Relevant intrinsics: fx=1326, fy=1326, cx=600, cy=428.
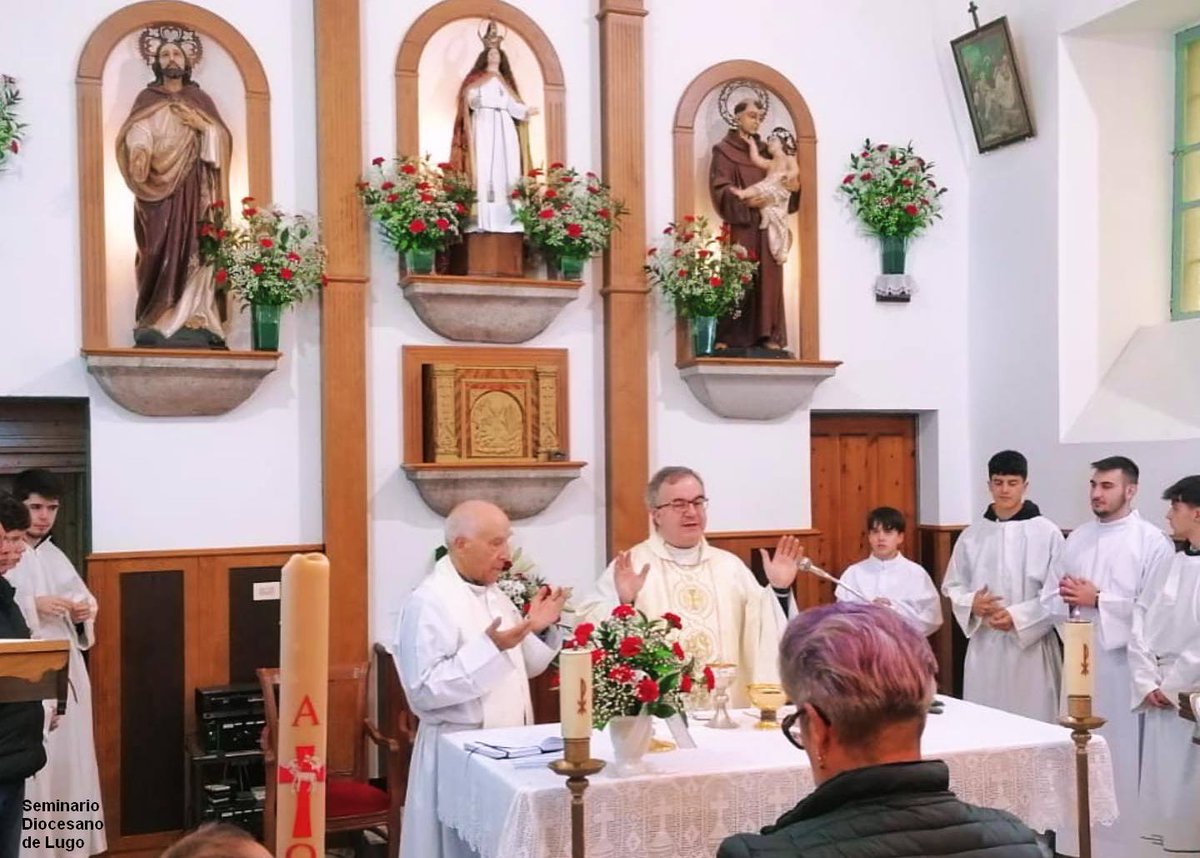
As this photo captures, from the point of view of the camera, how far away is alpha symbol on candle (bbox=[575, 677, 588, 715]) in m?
3.60

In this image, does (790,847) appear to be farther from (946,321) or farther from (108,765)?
(946,321)

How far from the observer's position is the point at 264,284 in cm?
691

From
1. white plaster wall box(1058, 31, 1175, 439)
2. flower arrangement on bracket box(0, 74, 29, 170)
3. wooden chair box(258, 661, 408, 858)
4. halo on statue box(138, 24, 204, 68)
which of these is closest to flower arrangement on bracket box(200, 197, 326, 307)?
halo on statue box(138, 24, 204, 68)

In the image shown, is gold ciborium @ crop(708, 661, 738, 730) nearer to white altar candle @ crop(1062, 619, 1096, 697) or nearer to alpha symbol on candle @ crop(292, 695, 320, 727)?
white altar candle @ crop(1062, 619, 1096, 697)

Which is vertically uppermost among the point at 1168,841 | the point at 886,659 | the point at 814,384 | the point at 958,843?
the point at 814,384

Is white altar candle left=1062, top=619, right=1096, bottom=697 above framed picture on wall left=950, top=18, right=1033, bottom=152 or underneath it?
underneath

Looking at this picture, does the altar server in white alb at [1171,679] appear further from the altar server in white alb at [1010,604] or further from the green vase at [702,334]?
the green vase at [702,334]

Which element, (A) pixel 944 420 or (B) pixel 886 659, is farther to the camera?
(A) pixel 944 420

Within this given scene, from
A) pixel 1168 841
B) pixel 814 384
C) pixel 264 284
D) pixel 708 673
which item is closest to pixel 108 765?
pixel 264 284

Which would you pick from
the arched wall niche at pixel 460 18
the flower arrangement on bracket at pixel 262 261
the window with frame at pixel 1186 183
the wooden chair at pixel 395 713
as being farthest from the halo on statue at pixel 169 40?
the window with frame at pixel 1186 183

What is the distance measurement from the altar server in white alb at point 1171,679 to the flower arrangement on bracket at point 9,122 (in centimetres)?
583

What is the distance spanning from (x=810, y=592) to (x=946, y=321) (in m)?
2.04

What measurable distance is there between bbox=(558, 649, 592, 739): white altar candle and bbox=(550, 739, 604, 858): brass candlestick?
3 cm

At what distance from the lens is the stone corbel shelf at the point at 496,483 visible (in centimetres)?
740
